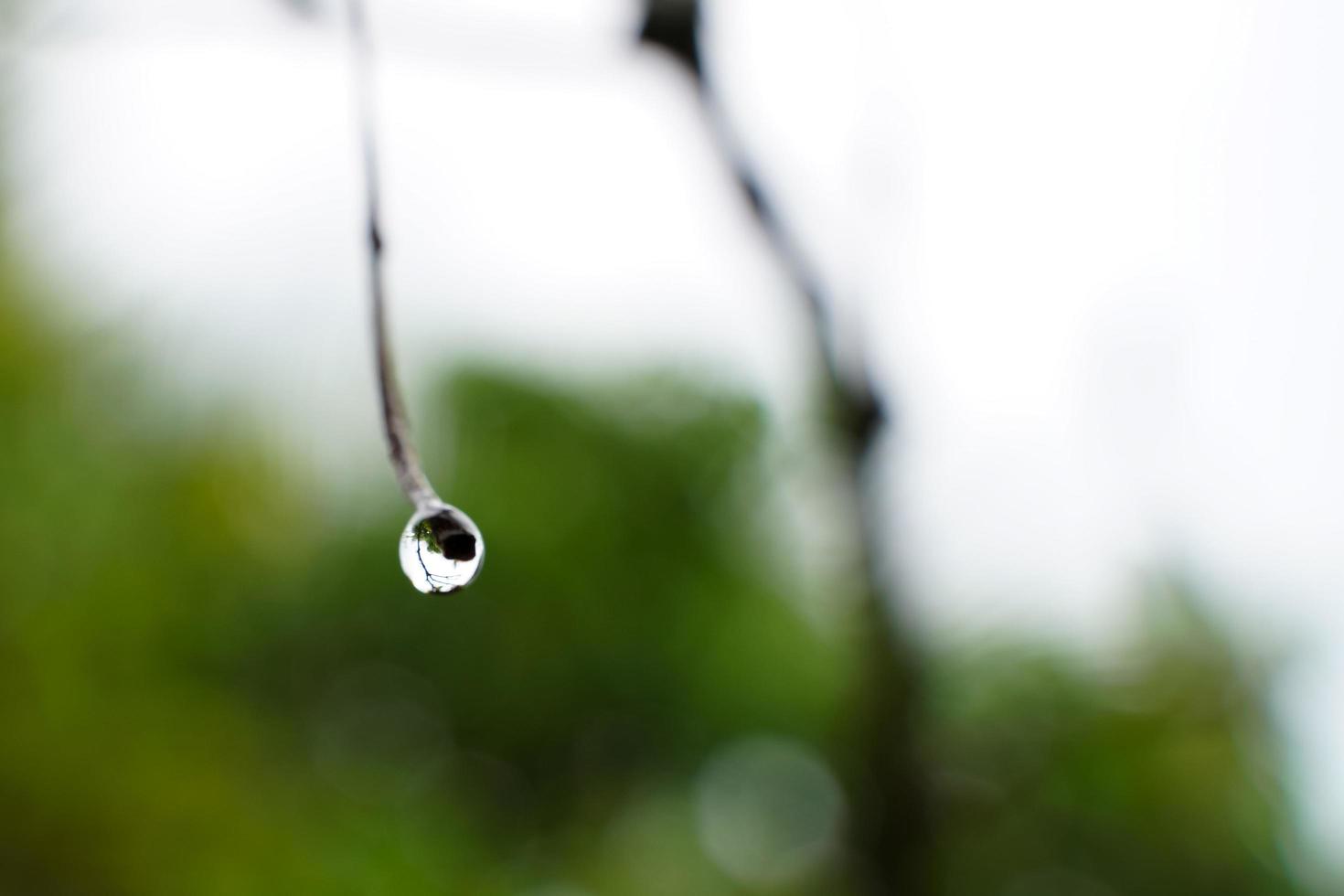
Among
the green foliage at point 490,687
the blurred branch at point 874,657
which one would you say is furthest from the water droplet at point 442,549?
the green foliage at point 490,687

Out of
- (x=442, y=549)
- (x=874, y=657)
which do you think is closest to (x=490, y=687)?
(x=874, y=657)

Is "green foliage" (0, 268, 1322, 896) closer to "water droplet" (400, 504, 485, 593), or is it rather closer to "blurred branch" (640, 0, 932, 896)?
"blurred branch" (640, 0, 932, 896)

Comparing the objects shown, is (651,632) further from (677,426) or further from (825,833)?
(825,833)

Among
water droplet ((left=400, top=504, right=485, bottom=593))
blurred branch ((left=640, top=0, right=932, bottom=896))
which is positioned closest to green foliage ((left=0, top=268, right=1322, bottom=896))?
blurred branch ((left=640, top=0, right=932, bottom=896))

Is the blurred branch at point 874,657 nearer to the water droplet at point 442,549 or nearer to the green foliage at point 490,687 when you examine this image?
the green foliage at point 490,687

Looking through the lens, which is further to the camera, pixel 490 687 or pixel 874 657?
pixel 490 687

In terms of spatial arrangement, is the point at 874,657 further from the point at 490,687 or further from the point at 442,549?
the point at 490,687

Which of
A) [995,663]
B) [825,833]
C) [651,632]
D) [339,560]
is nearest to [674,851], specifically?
[825,833]

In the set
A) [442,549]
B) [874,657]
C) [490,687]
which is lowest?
[490,687]

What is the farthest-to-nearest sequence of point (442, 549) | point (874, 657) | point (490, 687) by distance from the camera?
point (490, 687) < point (874, 657) < point (442, 549)
